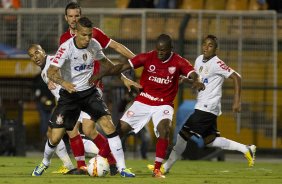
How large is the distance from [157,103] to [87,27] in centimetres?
194

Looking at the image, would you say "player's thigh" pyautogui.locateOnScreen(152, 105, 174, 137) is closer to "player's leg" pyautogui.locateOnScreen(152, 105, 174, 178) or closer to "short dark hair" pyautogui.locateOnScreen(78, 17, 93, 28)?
"player's leg" pyautogui.locateOnScreen(152, 105, 174, 178)

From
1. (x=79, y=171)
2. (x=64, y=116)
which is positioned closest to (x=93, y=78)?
(x=64, y=116)

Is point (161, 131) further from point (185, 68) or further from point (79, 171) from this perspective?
point (79, 171)

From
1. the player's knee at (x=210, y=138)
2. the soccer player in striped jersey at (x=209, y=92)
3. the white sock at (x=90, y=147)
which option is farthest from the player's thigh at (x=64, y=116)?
the player's knee at (x=210, y=138)

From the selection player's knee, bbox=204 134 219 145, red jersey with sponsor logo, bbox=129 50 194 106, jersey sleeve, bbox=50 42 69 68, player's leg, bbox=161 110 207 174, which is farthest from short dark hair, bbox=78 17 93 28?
player's knee, bbox=204 134 219 145

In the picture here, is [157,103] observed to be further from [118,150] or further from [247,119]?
[247,119]

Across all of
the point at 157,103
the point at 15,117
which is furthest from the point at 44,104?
the point at 157,103

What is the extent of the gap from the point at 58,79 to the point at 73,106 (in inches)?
26.2

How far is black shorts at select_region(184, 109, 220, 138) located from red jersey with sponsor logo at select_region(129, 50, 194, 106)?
1549 mm

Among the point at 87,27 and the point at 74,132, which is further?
Result: the point at 74,132

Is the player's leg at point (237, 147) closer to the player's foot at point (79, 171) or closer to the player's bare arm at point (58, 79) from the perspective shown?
the player's foot at point (79, 171)

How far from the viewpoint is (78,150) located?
16.6m

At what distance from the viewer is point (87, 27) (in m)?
15.0

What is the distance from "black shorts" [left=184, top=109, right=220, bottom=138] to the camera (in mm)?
17922
